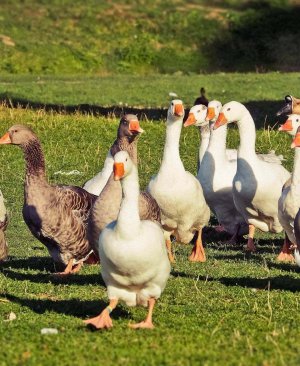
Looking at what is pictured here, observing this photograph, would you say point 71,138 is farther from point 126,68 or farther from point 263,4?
point 263,4

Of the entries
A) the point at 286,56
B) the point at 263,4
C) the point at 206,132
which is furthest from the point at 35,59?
the point at 206,132

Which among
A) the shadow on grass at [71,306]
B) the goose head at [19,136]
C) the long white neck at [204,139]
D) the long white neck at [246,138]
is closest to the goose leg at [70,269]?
the goose head at [19,136]

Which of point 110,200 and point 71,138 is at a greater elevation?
point 110,200

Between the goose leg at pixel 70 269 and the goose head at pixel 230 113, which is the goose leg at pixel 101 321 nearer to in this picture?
the goose leg at pixel 70 269

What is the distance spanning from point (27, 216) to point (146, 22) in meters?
37.5

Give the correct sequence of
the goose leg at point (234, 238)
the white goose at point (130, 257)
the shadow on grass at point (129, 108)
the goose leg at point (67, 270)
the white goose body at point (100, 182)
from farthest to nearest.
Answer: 1. the shadow on grass at point (129, 108)
2. the goose leg at point (234, 238)
3. the white goose body at point (100, 182)
4. the goose leg at point (67, 270)
5. the white goose at point (130, 257)

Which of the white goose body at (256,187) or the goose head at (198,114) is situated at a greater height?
the goose head at (198,114)

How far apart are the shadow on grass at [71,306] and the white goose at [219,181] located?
6.26 metres

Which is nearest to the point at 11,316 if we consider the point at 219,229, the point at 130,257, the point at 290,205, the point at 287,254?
the point at 130,257

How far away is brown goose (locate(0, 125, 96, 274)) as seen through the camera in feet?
42.8

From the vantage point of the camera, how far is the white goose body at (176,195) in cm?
1455

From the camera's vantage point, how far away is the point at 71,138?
2391 cm

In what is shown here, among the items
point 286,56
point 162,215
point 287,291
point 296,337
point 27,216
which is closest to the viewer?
point 296,337

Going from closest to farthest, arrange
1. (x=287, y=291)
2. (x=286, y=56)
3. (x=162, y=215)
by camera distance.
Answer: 1. (x=287, y=291)
2. (x=162, y=215)
3. (x=286, y=56)
